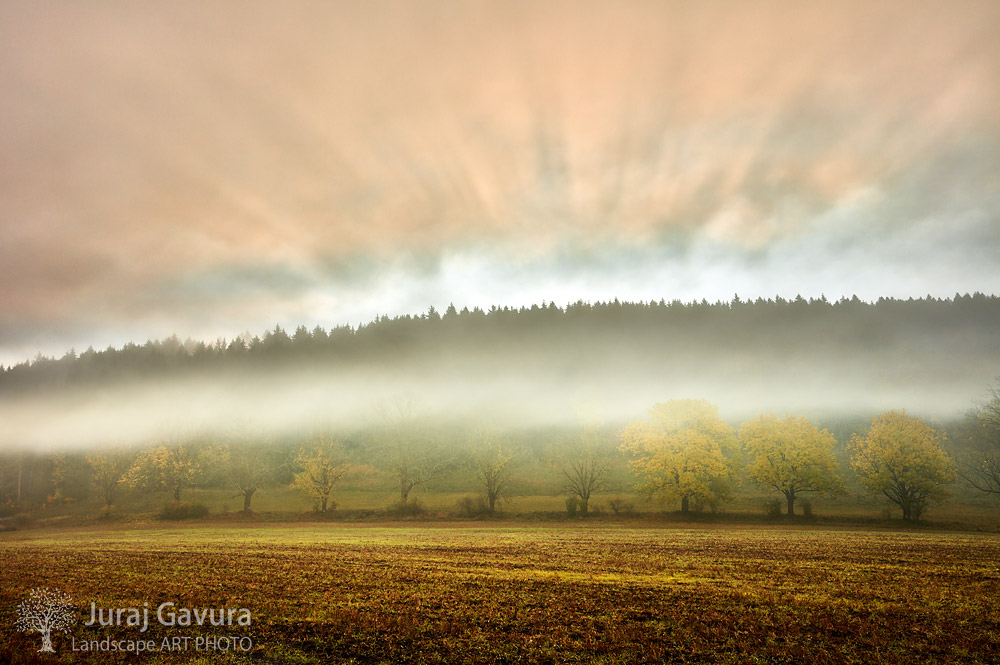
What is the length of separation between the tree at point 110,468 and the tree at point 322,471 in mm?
37017

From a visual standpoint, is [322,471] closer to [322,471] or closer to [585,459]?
[322,471]

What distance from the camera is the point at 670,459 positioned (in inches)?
2359

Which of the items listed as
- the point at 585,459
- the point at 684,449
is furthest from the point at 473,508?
the point at 684,449

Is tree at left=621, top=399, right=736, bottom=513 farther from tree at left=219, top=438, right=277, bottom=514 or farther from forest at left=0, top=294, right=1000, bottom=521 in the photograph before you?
tree at left=219, top=438, right=277, bottom=514

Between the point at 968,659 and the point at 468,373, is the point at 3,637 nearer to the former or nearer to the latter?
the point at 968,659

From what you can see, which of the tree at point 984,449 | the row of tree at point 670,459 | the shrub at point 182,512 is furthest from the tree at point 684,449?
the shrub at point 182,512

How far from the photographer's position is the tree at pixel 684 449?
57.9 m

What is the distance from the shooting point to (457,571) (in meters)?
22.7

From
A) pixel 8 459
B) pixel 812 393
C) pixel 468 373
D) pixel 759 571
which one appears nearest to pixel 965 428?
pixel 812 393

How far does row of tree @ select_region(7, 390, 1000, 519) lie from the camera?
57281 millimetres

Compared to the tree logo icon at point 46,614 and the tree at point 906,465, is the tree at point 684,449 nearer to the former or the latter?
the tree at point 906,465

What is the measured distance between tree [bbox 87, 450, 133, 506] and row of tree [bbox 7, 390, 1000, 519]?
194 millimetres

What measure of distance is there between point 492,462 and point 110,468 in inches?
2964

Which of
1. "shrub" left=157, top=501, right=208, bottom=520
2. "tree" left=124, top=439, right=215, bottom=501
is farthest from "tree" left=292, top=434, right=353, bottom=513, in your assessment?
"tree" left=124, top=439, right=215, bottom=501
